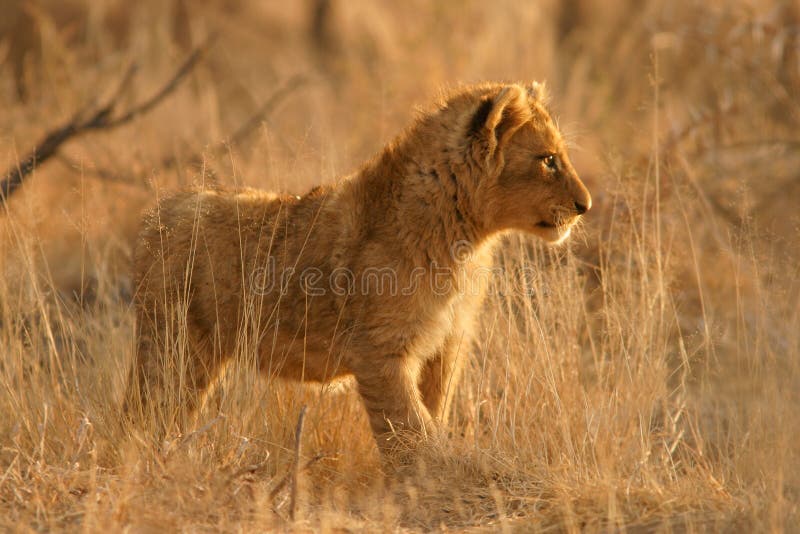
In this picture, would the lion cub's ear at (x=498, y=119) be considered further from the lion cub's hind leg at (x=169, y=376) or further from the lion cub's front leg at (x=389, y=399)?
the lion cub's hind leg at (x=169, y=376)

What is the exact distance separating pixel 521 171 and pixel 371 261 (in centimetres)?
88

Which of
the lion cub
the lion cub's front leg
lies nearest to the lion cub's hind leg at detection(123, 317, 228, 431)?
the lion cub

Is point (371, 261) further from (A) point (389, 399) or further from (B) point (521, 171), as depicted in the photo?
(B) point (521, 171)

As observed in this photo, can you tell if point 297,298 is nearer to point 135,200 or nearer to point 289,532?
point 289,532

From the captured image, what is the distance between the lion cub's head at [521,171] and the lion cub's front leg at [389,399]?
874 millimetres

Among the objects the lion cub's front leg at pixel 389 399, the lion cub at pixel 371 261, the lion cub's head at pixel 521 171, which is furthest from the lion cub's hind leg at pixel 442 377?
the lion cub's head at pixel 521 171

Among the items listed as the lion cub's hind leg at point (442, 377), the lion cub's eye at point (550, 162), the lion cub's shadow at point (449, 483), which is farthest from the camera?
the lion cub's hind leg at point (442, 377)

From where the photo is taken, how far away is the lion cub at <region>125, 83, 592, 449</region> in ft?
15.1

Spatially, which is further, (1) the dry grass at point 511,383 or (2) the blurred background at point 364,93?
(2) the blurred background at point 364,93

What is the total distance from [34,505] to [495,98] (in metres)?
2.71

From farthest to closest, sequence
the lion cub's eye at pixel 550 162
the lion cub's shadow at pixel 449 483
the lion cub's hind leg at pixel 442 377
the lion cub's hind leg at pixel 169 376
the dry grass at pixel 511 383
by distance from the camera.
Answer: the lion cub's hind leg at pixel 442 377
the lion cub's eye at pixel 550 162
the lion cub's hind leg at pixel 169 376
the lion cub's shadow at pixel 449 483
the dry grass at pixel 511 383

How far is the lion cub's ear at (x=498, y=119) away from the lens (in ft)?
15.0

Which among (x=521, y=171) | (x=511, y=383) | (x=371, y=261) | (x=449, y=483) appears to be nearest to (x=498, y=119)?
(x=521, y=171)

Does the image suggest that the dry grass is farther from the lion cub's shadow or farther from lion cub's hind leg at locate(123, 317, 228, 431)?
lion cub's hind leg at locate(123, 317, 228, 431)
